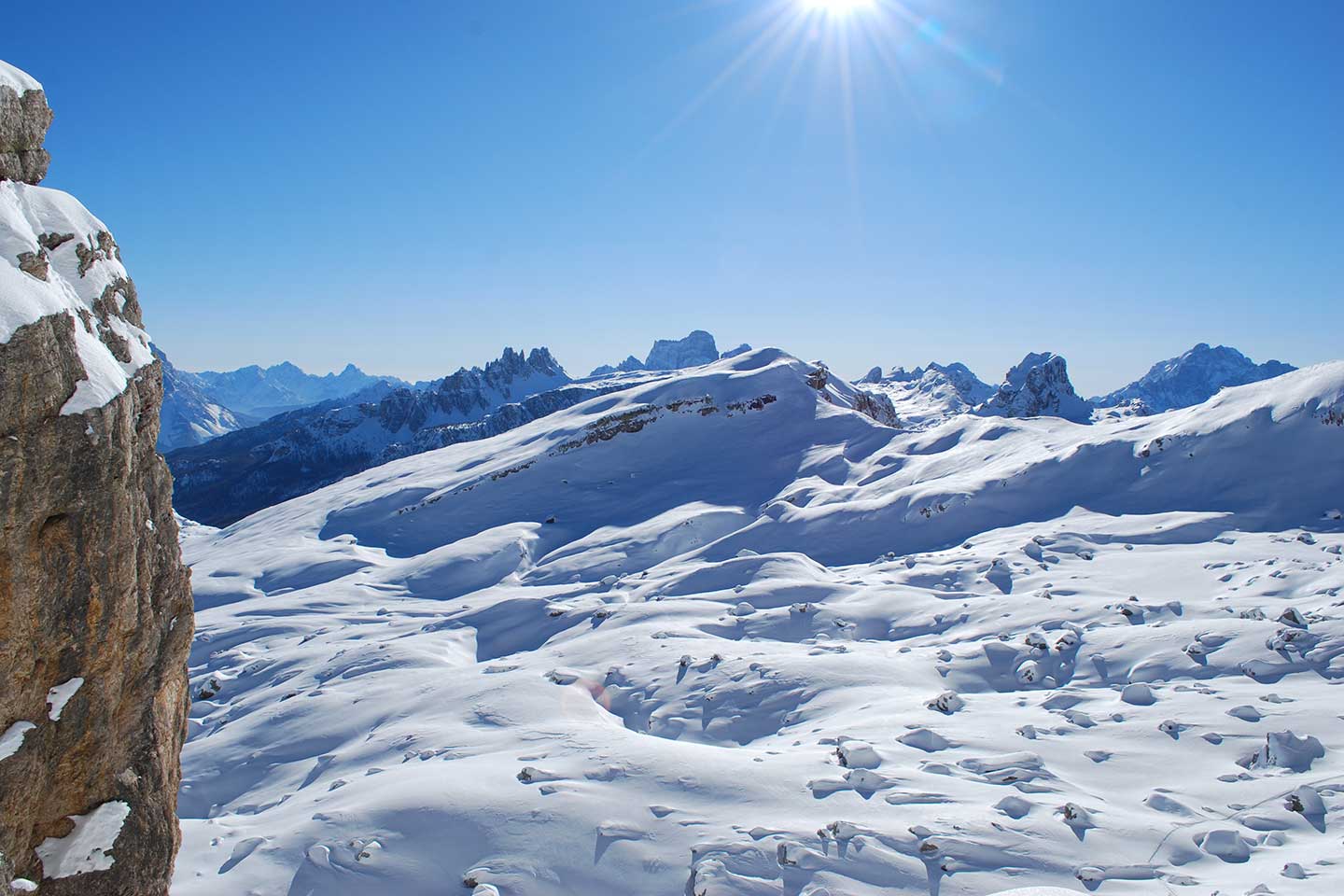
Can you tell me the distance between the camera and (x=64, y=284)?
6.32m

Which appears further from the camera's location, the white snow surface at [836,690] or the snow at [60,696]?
the white snow surface at [836,690]

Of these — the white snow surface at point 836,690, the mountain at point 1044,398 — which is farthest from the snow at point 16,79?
the mountain at point 1044,398

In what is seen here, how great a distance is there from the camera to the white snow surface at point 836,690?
727cm

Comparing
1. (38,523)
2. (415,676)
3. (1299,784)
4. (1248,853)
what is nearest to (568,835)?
(38,523)

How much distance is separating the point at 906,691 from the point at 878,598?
5220mm

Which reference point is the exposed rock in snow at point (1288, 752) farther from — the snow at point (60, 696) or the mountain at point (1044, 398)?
the mountain at point (1044, 398)

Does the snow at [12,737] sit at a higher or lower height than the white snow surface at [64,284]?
lower

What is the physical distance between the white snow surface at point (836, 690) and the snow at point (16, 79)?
8.27m

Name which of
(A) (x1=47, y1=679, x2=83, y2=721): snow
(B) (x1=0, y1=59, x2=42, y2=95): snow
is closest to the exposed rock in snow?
(A) (x1=47, y1=679, x2=83, y2=721): snow

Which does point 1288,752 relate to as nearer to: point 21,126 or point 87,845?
point 87,845

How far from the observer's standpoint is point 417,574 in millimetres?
27891

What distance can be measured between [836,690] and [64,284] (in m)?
11.4

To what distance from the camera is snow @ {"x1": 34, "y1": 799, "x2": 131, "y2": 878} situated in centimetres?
609

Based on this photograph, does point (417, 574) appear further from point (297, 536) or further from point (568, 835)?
point (568, 835)
